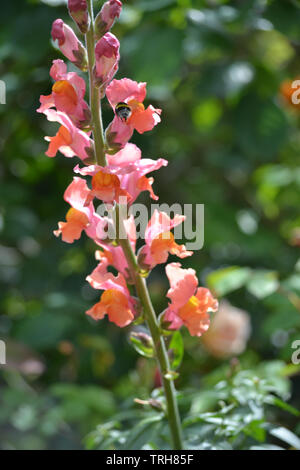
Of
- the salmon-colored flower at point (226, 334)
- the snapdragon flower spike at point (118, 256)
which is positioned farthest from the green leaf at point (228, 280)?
the snapdragon flower spike at point (118, 256)

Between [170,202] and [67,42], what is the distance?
3.52ft

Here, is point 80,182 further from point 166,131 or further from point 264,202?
point 264,202

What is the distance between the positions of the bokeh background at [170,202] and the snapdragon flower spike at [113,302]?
262 mm

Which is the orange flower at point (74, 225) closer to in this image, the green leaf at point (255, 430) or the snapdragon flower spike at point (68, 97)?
the snapdragon flower spike at point (68, 97)

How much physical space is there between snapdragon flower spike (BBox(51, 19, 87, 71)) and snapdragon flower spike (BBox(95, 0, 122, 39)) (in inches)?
1.1

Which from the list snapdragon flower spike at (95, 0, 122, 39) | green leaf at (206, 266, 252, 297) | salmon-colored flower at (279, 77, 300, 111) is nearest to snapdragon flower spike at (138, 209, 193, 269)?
snapdragon flower spike at (95, 0, 122, 39)

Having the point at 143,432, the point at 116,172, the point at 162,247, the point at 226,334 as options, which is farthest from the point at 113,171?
the point at 226,334

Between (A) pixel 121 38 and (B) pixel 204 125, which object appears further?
(B) pixel 204 125

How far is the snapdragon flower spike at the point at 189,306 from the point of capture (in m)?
0.62

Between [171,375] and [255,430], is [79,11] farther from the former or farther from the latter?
[255,430]

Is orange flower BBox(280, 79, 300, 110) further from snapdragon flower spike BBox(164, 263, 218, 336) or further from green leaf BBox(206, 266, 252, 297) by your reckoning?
snapdragon flower spike BBox(164, 263, 218, 336)

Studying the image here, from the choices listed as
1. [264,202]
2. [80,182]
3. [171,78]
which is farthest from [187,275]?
[264,202]

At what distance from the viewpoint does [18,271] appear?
156 centimetres
